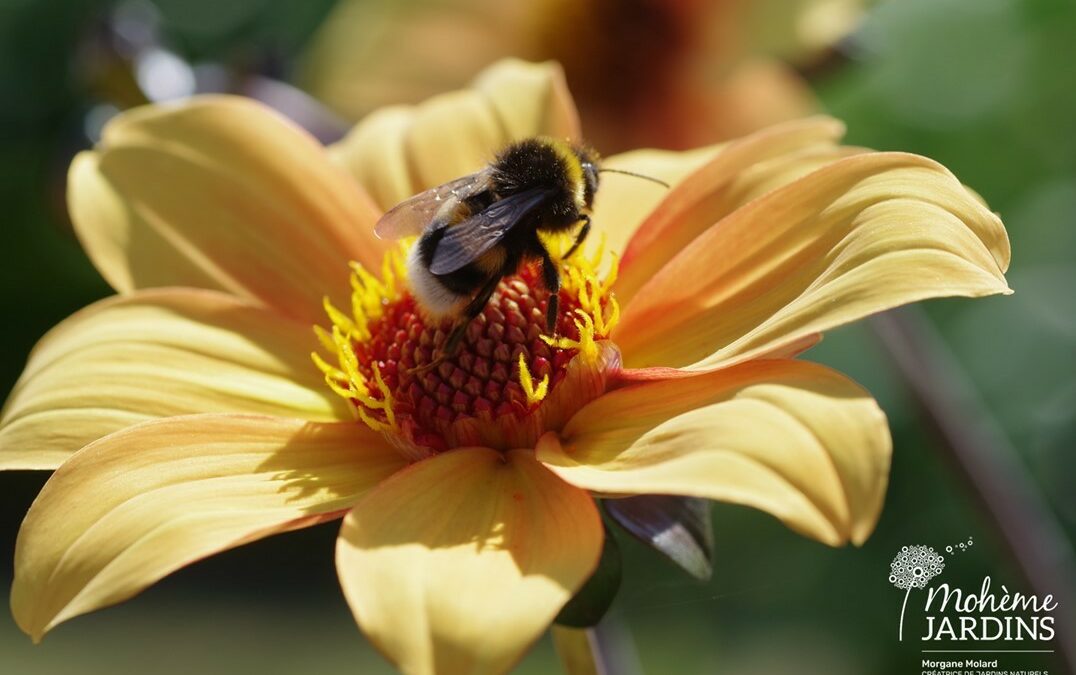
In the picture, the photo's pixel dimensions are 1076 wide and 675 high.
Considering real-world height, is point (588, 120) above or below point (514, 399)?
above

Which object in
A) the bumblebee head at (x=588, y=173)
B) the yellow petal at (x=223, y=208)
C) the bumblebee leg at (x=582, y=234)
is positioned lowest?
the yellow petal at (x=223, y=208)

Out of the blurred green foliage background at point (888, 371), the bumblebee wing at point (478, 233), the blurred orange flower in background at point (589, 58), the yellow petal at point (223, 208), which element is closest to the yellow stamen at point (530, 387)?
the bumblebee wing at point (478, 233)

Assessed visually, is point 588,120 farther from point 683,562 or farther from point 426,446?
point 683,562

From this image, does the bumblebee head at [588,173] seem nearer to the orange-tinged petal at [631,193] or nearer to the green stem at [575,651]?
the orange-tinged petal at [631,193]

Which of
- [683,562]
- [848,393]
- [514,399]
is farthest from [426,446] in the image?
[848,393]

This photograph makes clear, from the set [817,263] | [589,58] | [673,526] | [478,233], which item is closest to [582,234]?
[478,233]

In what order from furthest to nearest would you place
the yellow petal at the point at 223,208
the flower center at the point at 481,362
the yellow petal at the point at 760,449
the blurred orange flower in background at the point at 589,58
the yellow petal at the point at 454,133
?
the blurred orange flower in background at the point at 589,58, the yellow petal at the point at 454,133, the yellow petal at the point at 223,208, the flower center at the point at 481,362, the yellow petal at the point at 760,449

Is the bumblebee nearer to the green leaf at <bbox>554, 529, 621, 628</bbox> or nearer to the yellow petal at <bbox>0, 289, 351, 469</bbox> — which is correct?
the yellow petal at <bbox>0, 289, 351, 469</bbox>
